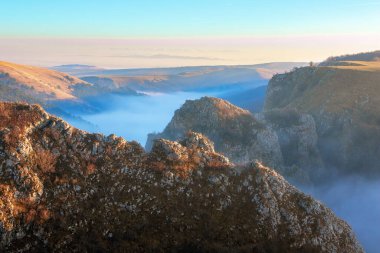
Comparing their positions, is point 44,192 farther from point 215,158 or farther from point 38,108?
point 215,158

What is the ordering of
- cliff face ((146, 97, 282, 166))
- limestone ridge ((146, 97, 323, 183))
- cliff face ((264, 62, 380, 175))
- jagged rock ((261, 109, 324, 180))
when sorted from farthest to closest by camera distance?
jagged rock ((261, 109, 324, 180)), cliff face ((264, 62, 380, 175)), limestone ridge ((146, 97, 323, 183)), cliff face ((146, 97, 282, 166))

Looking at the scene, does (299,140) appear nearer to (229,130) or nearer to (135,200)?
(229,130)

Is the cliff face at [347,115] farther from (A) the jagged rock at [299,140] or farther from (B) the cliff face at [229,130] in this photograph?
(B) the cliff face at [229,130]

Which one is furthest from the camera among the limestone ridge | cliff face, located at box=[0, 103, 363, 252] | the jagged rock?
the jagged rock

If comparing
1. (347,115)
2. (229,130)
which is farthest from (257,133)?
(347,115)

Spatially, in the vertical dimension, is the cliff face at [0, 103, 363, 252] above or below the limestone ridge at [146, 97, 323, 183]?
above

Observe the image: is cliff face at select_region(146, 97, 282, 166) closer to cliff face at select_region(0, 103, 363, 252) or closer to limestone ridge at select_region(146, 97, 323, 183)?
limestone ridge at select_region(146, 97, 323, 183)

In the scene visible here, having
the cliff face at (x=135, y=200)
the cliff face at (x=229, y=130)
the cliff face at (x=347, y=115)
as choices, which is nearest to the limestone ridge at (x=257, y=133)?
the cliff face at (x=229, y=130)

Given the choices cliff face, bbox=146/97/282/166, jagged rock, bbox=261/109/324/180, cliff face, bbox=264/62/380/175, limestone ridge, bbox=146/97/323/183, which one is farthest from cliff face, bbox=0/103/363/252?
cliff face, bbox=264/62/380/175
